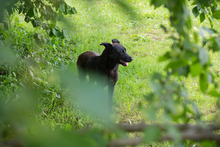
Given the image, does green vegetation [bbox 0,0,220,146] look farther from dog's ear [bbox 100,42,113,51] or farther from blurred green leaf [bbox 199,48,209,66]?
dog's ear [bbox 100,42,113,51]

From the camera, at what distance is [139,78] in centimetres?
404

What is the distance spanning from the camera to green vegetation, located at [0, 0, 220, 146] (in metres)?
0.47

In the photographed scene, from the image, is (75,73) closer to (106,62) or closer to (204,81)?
(204,81)

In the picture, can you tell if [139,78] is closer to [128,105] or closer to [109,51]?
[128,105]

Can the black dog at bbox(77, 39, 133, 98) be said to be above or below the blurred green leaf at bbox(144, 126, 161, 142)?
above

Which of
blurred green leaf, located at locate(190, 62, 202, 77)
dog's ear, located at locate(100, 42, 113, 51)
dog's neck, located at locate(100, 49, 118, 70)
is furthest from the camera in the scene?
dog's neck, located at locate(100, 49, 118, 70)

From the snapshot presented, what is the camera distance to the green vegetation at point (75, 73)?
0.47 m

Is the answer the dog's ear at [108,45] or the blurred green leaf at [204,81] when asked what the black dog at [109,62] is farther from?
the blurred green leaf at [204,81]

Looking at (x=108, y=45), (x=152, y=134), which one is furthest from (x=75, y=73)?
(x=108, y=45)

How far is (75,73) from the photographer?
54 cm

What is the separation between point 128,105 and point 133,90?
1.44ft

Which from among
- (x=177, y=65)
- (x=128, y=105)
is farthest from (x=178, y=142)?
(x=128, y=105)

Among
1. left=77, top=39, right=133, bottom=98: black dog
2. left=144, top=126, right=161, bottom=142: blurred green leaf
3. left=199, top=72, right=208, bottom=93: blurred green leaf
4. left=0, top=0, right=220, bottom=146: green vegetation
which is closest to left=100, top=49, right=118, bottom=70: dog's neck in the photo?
left=77, top=39, right=133, bottom=98: black dog

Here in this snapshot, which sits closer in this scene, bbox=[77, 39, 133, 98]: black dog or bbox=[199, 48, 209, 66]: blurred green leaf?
bbox=[199, 48, 209, 66]: blurred green leaf
